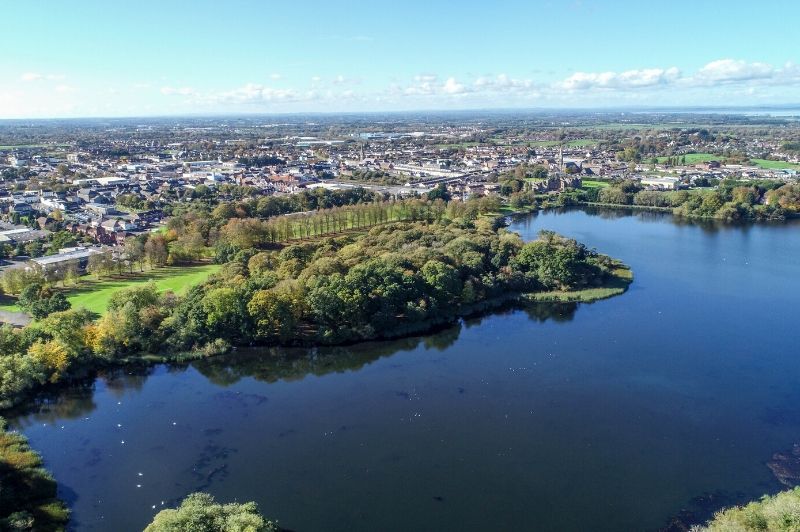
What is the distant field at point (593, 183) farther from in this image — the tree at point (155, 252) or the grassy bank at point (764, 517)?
the grassy bank at point (764, 517)

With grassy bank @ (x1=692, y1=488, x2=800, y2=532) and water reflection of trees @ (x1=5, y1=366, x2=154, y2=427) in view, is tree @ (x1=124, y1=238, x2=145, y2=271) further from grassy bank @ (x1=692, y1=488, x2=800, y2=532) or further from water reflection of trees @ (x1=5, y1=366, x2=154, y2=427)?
grassy bank @ (x1=692, y1=488, x2=800, y2=532)

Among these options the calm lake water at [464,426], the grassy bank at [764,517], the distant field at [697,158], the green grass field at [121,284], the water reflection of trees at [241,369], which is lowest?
the calm lake water at [464,426]

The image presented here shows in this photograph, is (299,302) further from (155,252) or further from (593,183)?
(593,183)

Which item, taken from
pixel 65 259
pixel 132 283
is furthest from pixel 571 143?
pixel 65 259

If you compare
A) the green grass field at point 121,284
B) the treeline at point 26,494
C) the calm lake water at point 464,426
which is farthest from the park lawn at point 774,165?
the treeline at point 26,494

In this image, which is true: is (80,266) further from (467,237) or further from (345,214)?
(467,237)

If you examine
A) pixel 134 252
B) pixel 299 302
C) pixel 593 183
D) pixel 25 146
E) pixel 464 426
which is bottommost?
pixel 464 426

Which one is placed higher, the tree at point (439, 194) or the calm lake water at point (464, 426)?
Answer: the tree at point (439, 194)
